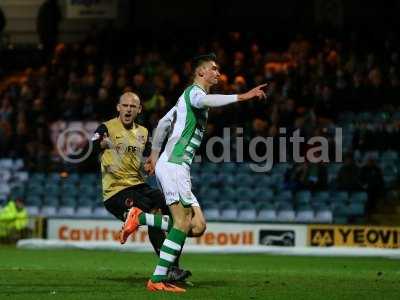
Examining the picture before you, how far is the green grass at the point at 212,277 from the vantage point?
32.7 feet

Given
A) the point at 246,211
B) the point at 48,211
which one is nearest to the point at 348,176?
the point at 246,211

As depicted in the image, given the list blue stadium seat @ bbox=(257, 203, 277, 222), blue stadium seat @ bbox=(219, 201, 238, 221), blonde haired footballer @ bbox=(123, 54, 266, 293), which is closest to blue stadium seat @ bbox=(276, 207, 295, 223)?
blue stadium seat @ bbox=(257, 203, 277, 222)

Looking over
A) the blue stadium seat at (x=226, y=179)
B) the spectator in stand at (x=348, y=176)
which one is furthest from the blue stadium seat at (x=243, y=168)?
the spectator in stand at (x=348, y=176)

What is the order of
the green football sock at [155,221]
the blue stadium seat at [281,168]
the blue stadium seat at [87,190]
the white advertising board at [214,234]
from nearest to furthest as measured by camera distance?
the green football sock at [155,221]
the white advertising board at [214,234]
the blue stadium seat at [281,168]
the blue stadium seat at [87,190]

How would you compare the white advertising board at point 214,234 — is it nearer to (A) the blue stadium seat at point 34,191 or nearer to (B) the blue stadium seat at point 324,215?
(B) the blue stadium seat at point 324,215

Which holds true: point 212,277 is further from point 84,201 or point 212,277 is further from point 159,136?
point 84,201

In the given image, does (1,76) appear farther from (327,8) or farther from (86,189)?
(327,8)

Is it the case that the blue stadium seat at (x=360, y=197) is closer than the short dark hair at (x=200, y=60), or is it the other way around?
the short dark hair at (x=200, y=60)

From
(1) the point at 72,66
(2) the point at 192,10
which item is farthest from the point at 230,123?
→ (2) the point at 192,10

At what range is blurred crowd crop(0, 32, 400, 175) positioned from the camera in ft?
77.4

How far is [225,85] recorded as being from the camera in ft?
79.1

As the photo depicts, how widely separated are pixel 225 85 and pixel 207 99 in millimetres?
13996

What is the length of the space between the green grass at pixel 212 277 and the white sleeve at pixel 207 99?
2073mm

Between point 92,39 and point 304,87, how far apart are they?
8.69 metres
